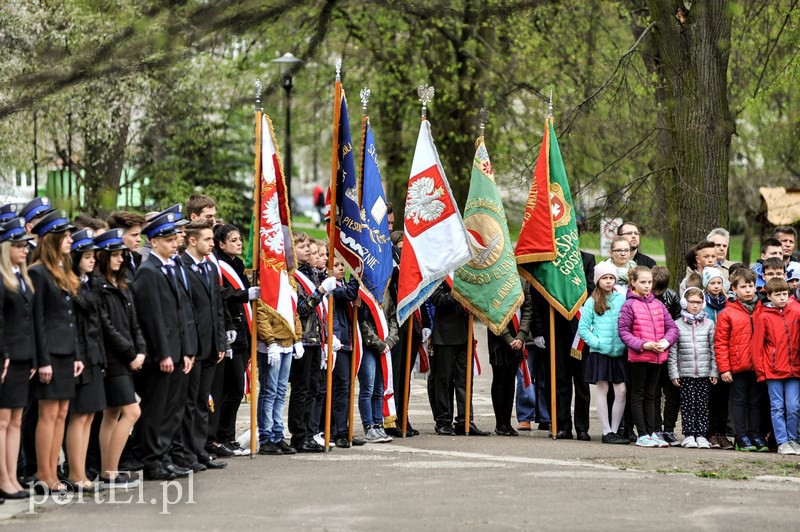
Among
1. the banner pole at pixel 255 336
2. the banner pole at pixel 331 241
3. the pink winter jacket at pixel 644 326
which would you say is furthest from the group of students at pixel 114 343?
the pink winter jacket at pixel 644 326

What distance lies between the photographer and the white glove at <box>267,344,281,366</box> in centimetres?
1144

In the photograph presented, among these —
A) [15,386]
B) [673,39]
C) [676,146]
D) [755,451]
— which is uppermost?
[673,39]

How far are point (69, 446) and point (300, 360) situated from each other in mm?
2788

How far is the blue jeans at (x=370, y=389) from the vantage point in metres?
12.6

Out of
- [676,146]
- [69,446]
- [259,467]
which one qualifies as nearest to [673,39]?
[676,146]

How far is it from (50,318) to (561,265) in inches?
234

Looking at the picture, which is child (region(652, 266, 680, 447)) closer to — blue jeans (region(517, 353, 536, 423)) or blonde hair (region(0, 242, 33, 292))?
blue jeans (region(517, 353, 536, 423))

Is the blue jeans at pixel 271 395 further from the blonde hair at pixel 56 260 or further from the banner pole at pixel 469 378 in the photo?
the blonde hair at pixel 56 260

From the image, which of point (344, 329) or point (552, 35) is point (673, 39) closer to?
point (344, 329)

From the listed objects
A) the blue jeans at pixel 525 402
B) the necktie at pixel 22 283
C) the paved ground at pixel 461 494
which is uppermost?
the necktie at pixel 22 283

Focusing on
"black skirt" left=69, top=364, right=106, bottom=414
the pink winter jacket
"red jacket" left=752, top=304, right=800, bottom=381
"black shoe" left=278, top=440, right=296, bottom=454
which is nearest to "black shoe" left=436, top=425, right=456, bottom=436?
the pink winter jacket

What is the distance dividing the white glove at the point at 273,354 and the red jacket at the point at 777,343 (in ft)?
14.5

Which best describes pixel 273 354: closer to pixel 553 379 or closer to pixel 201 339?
pixel 201 339

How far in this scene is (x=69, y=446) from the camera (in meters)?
9.60
